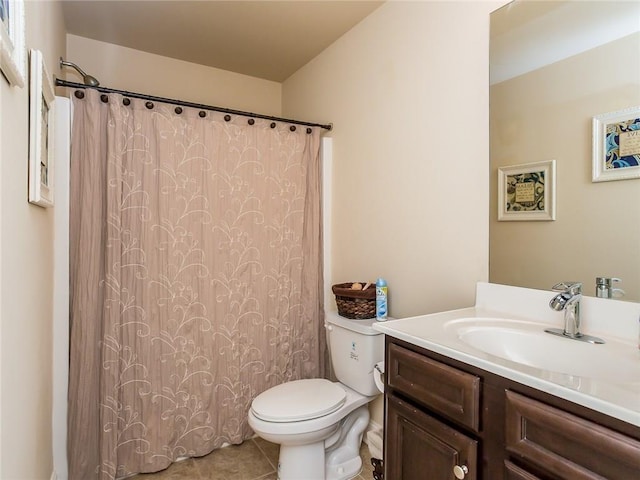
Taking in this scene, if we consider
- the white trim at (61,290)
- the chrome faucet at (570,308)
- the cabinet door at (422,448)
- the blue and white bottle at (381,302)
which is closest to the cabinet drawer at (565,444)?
the cabinet door at (422,448)

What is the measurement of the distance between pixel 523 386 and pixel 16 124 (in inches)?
53.2

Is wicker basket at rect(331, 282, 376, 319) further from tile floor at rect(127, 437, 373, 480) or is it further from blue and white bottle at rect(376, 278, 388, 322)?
tile floor at rect(127, 437, 373, 480)

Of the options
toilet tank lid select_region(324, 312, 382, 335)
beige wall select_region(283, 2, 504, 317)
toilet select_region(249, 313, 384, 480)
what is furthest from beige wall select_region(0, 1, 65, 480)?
beige wall select_region(283, 2, 504, 317)

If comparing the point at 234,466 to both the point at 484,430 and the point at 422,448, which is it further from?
the point at 484,430

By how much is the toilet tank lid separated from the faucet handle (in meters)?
0.78

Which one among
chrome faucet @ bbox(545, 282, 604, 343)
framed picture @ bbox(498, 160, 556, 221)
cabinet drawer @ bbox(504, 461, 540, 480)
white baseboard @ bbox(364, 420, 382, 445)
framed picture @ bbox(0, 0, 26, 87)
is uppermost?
framed picture @ bbox(0, 0, 26, 87)

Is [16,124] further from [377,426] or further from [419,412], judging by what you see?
[377,426]

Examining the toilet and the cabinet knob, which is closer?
the cabinet knob

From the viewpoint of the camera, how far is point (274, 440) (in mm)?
1615

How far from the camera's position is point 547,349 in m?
1.11

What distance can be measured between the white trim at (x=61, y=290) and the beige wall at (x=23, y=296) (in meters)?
0.18

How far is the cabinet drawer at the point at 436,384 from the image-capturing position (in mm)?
931

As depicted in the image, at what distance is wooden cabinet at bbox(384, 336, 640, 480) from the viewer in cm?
69

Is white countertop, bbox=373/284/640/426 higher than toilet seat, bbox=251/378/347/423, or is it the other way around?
white countertop, bbox=373/284/640/426
